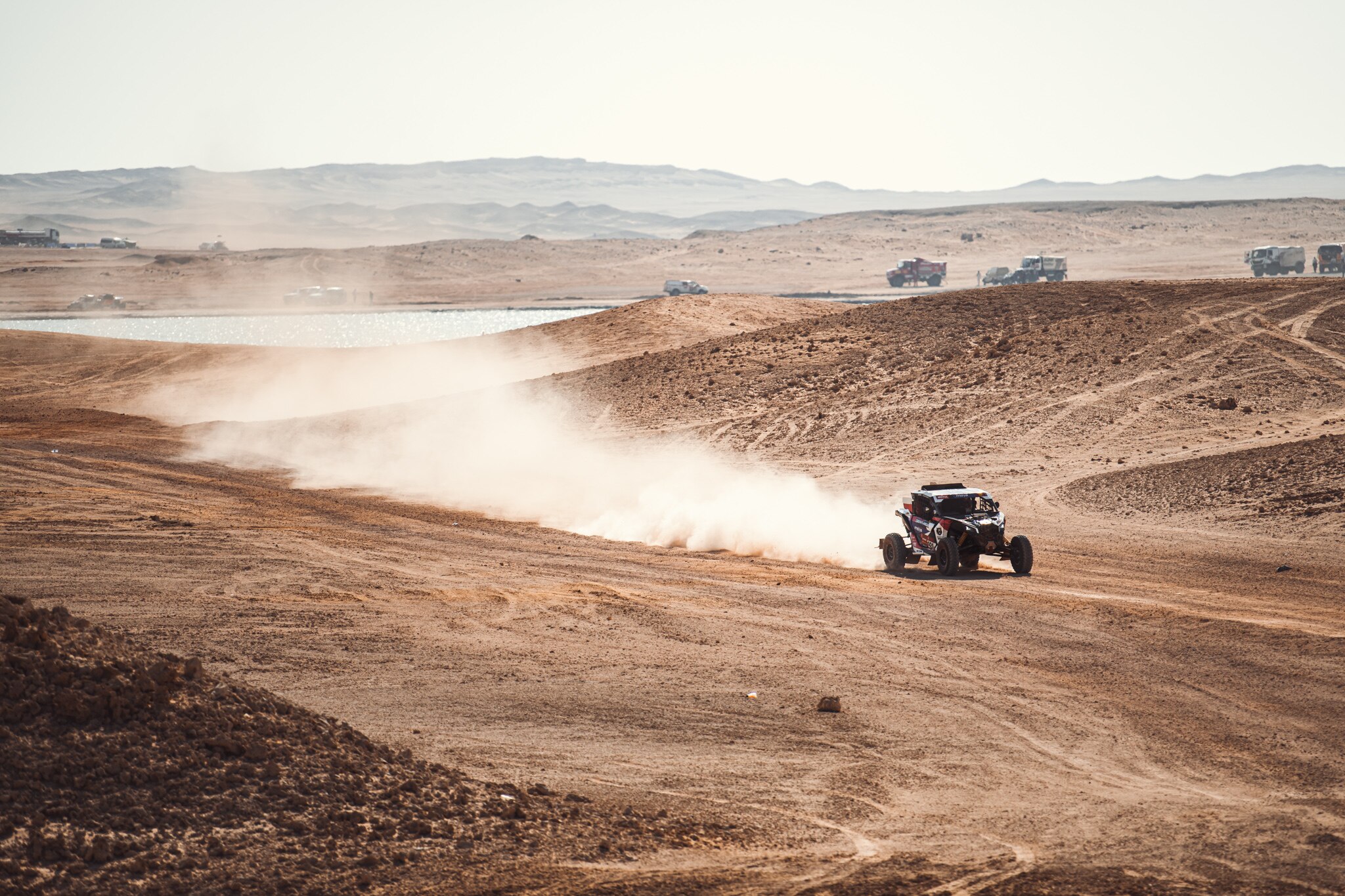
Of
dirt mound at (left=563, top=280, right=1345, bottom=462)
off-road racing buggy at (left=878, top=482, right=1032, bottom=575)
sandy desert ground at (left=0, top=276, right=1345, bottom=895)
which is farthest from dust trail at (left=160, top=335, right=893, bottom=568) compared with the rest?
dirt mound at (left=563, top=280, right=1345, bottom=462)

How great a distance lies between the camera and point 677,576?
2077cm

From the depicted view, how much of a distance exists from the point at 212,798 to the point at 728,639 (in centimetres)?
854

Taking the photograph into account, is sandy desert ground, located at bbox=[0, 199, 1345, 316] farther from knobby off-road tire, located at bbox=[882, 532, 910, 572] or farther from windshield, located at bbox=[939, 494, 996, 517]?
knobby off-road tire, located at bbox=[882, 532, 910, 572]

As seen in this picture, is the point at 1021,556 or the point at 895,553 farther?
the point at 895,553

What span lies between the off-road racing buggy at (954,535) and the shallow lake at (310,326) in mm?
53820

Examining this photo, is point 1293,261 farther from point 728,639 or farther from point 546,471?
point 728,639

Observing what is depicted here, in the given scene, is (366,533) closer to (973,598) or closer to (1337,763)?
(973,598)

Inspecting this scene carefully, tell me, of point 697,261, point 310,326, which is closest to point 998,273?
point 310,326

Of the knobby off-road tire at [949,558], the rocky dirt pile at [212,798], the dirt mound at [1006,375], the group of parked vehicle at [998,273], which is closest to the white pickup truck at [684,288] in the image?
the group of parked vehicle at [998,273]

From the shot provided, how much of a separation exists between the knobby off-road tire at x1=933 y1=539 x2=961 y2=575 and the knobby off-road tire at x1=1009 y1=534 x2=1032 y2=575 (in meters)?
0.91

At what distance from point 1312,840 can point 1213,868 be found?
1.13 meters

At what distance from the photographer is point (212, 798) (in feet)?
30.9

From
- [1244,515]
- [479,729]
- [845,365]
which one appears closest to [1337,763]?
[479,729]

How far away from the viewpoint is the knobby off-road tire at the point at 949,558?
68.9 ft
